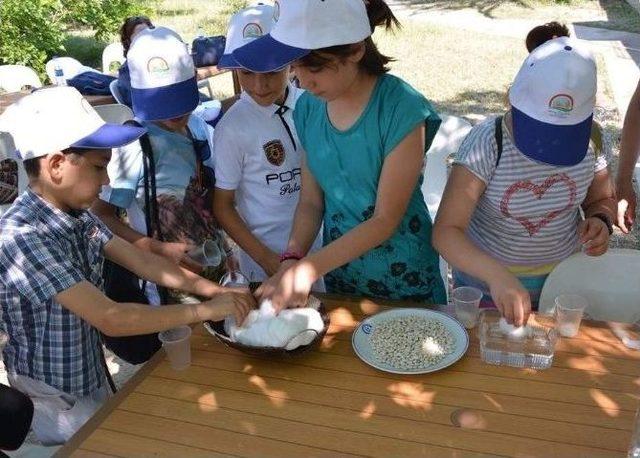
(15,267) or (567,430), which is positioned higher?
(15,267)

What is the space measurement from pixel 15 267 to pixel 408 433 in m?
1.14

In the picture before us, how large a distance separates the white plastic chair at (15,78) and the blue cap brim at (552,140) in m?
5.66

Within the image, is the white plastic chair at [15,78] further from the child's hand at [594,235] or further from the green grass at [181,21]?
the child's hand at [594,235]

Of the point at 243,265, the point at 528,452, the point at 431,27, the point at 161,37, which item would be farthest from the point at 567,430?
the point at 431,27

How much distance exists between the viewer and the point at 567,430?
4.86 feet

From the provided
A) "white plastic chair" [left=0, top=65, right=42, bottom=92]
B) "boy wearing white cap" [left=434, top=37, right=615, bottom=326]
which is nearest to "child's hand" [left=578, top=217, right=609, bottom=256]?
"boy wearing white cap" [left=434, top=37, right=615, bottom=326]

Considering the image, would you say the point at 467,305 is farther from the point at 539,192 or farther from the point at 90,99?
the point at 90,99

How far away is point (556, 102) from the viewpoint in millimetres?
1647

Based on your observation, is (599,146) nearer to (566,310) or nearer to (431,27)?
(566,310)

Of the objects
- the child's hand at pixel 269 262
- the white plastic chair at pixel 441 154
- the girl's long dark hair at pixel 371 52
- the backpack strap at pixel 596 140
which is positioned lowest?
the white plastic chair at pixel 441 154

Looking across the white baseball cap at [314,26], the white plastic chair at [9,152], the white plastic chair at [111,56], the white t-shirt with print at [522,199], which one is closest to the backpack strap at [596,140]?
the white t-shirt with print at [522,199]

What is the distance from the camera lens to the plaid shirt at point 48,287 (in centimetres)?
166

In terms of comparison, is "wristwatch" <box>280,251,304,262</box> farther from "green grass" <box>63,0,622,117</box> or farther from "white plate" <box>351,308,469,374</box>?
"green grass" <box>63,0,622,117</box>

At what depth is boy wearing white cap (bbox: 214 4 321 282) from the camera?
90.1 inches
